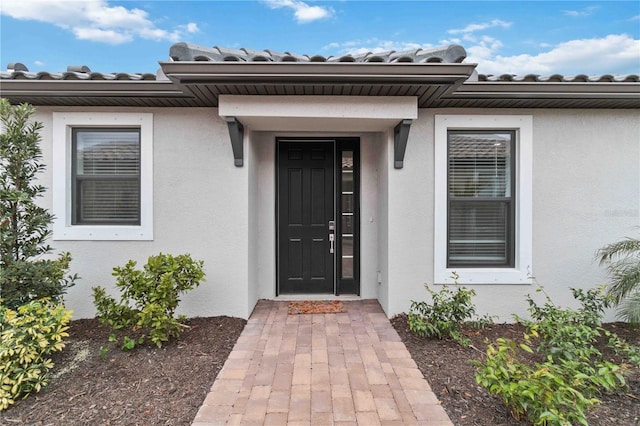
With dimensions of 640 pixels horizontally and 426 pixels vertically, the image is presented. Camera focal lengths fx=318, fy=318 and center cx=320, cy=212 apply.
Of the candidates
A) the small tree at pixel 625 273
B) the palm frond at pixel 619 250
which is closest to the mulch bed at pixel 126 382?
the small tree at pixel 625 273

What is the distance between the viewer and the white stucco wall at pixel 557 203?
13.2ft

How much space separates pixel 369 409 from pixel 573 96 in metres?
3.93

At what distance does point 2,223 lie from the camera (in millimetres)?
2934

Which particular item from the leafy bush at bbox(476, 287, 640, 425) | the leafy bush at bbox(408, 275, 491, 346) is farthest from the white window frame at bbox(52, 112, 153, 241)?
the leafy bush at bbox(476, 287, 640, 425)

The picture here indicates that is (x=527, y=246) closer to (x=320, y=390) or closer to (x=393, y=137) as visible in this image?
(x=393, y=137)

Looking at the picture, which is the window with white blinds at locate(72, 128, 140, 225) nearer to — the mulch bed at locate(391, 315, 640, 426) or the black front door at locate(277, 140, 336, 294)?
the black front door at locate(277, 140, 336, 294)

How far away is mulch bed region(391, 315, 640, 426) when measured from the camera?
2172 mm

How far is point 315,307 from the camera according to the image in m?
4.46

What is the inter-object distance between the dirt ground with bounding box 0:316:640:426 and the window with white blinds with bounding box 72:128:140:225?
1.44 meters

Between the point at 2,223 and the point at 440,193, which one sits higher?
the point at 440,193

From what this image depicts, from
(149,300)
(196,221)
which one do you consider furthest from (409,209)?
(149,300)

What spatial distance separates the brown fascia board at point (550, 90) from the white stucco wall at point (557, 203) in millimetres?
409

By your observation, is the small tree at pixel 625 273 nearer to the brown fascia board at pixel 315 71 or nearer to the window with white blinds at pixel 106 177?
the brown fascia board at pixel 315 71

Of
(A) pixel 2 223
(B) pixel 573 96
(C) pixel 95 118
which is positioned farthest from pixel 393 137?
(A) pixel 2 223
